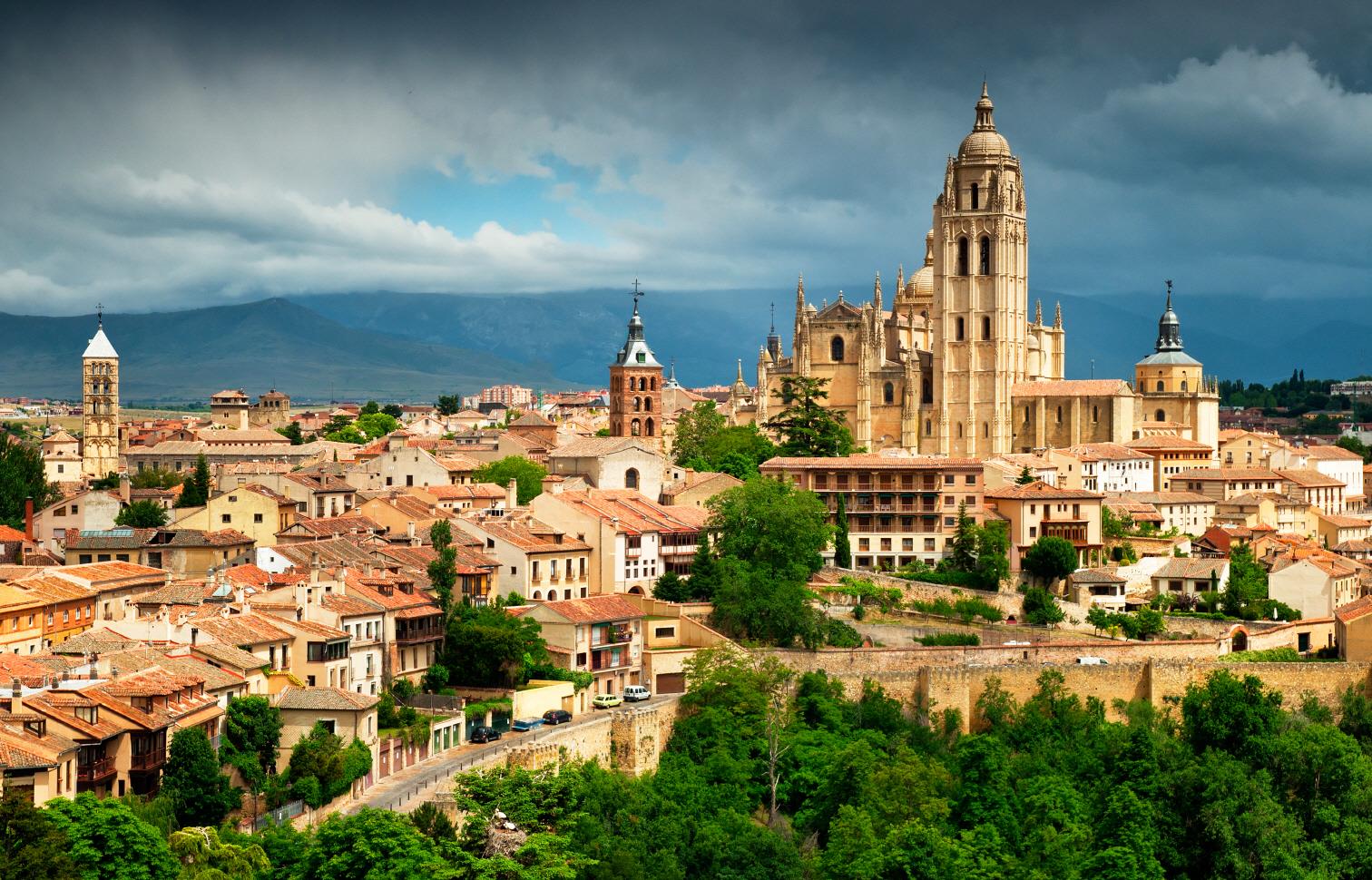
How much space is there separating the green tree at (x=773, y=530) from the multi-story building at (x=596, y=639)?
310 inches

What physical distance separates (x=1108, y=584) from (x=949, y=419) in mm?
37618

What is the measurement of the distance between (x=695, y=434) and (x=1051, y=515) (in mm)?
26710

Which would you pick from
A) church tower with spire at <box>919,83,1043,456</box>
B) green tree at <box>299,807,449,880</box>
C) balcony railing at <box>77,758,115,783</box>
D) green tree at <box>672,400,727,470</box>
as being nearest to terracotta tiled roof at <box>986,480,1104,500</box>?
green tree at <box>672,400,727,470</box>

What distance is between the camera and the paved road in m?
44.3

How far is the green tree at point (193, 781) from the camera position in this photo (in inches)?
1641

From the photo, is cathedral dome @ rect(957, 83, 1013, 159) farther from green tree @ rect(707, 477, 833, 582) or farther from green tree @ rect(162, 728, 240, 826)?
green tree @ rect(162, 728, 240, 826)

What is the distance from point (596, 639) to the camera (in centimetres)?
5778

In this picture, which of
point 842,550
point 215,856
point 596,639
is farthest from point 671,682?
point 215,856

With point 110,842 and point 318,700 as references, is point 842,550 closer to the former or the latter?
point 318,700

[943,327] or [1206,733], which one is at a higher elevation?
[943,327]

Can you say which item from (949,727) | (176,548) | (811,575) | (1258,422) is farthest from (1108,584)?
(1258,422)

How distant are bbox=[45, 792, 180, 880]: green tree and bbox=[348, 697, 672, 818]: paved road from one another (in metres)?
6.19

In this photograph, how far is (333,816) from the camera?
4072 centimetres

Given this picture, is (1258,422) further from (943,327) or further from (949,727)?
(949,727)
